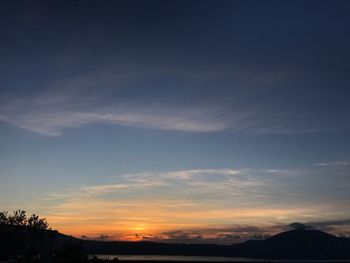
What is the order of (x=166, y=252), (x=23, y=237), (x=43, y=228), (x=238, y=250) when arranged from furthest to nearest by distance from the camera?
(x=238, y=250)
(x=166, y=252)
(x=43, y=228)
(x=23, y=237)

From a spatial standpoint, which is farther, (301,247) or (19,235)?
(301,247)

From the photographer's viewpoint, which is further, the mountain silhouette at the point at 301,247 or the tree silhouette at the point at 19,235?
the mountain silhouette at the point at 301,247

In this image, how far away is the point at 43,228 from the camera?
33.3 m

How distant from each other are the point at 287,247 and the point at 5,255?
141 m

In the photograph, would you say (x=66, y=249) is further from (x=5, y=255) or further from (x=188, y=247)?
(x=188, y=247)

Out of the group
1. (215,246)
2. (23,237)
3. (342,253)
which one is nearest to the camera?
(23,237)

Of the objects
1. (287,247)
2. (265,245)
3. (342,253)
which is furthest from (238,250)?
(342,253)

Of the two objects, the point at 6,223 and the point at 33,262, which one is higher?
the point at 6,223

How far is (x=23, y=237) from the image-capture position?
30.7m

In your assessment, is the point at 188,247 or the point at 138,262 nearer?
the point at 138,262

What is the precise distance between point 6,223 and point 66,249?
4549 mm

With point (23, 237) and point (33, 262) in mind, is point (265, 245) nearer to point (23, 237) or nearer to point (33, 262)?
point (23, 237)

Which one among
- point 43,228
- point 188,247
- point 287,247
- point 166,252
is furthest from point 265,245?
point 43,228

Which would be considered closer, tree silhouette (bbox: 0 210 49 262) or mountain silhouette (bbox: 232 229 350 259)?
tree silhouette (bbox: 0 210 49 262)
